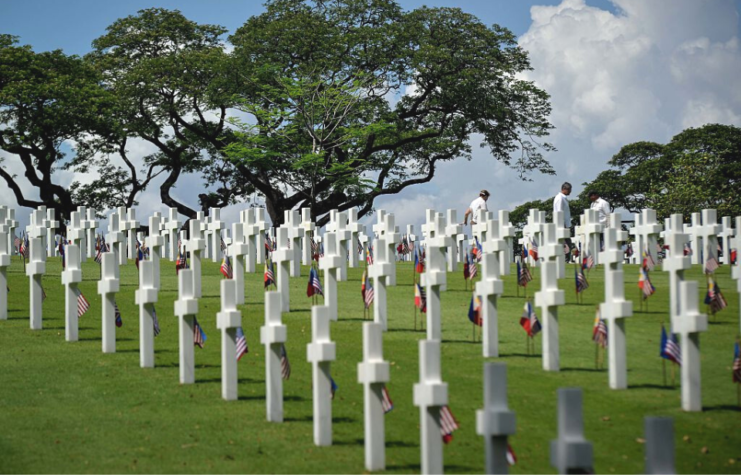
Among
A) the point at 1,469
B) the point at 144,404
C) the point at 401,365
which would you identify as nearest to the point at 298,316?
the point at 401,365

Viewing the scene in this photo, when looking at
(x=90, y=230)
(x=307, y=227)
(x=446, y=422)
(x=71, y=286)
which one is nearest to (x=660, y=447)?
(x=446, y=422)

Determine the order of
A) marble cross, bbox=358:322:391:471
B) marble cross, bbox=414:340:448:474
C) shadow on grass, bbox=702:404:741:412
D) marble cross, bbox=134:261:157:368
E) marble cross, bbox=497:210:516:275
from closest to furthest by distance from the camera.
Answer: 1. marble cross, bbox=414:340:448:474
2. marble cross, bbox=358:322:391:471
3. shadow on grass, bbox=702:404:741:412
4. marble cross, bbox=134:261:157:368
5. marble cross, bbox=497:210:516:275

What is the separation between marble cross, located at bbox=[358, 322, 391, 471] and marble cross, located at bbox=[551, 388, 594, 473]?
2.69 meters

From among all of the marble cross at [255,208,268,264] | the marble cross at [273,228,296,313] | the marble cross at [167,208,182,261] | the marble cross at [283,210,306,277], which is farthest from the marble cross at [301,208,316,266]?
the marble cross at [273,228,296,313]

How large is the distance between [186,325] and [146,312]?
1427 millimetres

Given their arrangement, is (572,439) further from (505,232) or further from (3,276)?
(505,232)

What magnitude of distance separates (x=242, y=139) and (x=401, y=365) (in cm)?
3324

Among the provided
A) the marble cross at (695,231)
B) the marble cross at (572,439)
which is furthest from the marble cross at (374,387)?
the marble cross at (695,231)

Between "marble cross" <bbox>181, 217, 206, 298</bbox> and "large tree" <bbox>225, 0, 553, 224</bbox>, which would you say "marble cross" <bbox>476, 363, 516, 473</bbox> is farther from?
"large tree" <bbox>225, 0, 553, 224</bbox>

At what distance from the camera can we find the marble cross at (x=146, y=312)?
1377 cm

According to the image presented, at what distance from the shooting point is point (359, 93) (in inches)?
1726

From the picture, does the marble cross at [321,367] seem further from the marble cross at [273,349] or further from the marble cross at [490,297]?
the marble cross at [490,297]

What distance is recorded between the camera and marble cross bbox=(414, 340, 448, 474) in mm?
8344

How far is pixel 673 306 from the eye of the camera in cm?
1480
